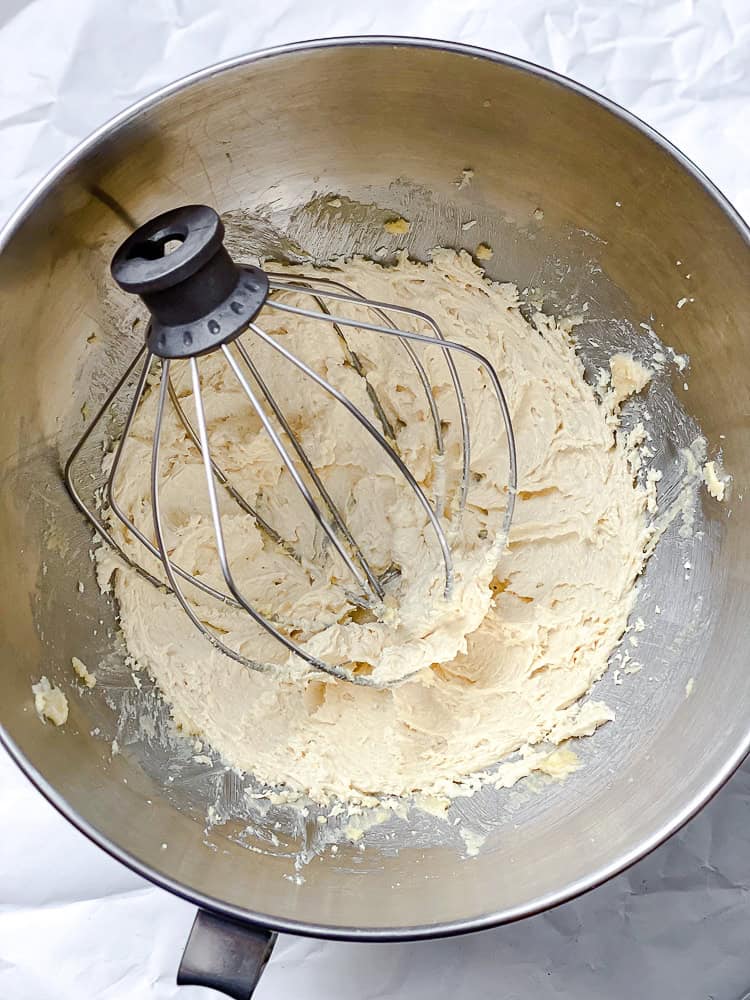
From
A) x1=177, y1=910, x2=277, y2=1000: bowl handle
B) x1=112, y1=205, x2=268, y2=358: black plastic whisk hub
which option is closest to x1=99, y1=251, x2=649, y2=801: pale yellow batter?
x1=177, y1=910, x2=277, y2=1000: bowl handle

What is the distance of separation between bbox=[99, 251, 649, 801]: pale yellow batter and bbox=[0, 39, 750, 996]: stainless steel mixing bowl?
0.04 metres

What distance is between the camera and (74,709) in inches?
33.7

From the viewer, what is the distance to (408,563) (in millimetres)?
1010

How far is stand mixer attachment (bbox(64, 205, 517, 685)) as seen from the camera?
629mm

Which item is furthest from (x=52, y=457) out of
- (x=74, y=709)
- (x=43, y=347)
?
(x=74, y=709)

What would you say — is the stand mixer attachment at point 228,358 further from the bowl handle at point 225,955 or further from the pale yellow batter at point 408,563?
the bowl handle at point 225,955

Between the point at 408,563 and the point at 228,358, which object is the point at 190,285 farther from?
the point at 408,563

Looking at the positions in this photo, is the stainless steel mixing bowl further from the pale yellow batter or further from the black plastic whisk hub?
the black plastic whisk hub

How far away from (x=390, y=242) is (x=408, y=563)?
38cm

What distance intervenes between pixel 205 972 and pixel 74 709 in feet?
0.92

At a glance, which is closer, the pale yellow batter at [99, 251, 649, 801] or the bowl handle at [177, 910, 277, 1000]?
the bowl handle at [177, 910, 277, 1000]

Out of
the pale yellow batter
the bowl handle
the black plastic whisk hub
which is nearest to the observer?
the black plastic whisk hub

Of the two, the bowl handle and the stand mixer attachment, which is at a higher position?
the stand mixer attachment

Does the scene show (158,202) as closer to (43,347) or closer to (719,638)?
(43,347)
